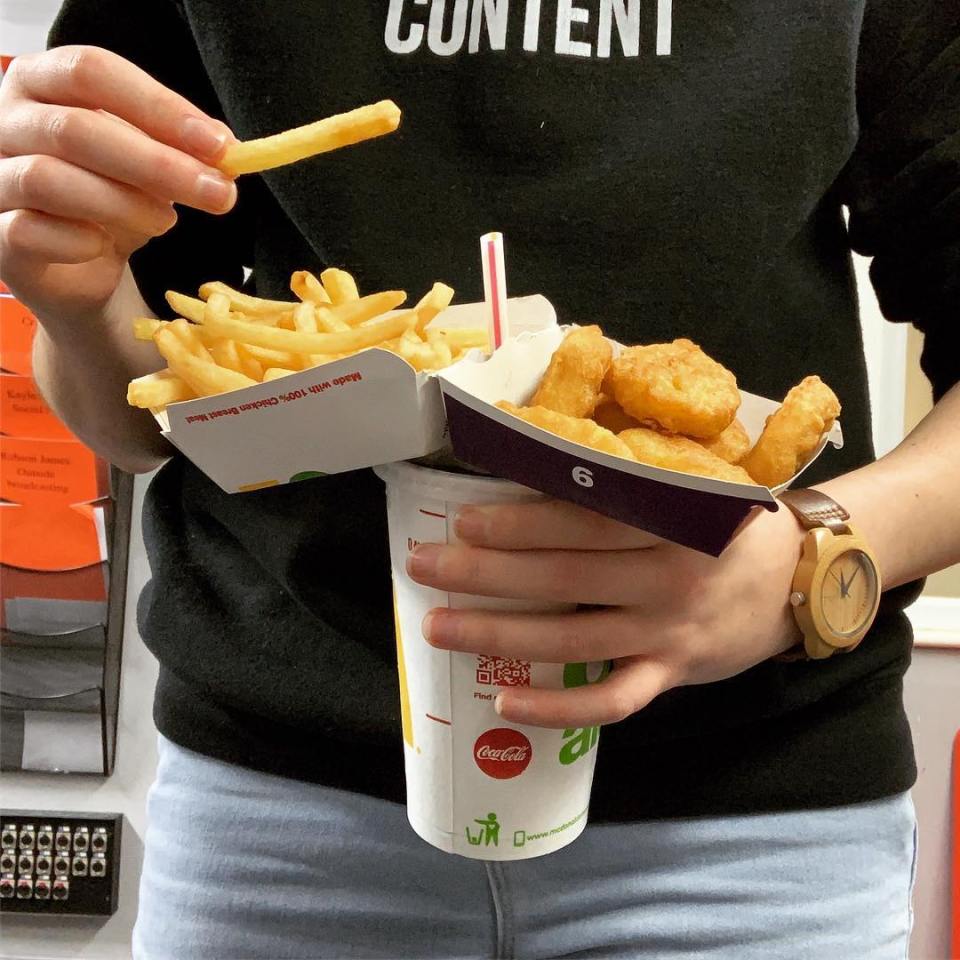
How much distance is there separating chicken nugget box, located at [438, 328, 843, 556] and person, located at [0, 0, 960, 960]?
0.26m

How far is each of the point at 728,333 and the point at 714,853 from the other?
0.42 metres

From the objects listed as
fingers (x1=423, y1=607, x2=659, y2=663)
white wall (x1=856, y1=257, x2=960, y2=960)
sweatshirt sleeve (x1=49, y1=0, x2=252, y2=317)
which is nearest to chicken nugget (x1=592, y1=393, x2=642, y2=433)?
fingers (x1=423, y1=607, x2=659, y2=663)

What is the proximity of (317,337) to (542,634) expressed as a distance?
0.22 metres

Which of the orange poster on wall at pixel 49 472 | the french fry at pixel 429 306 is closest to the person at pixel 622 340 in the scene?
the french fry at pixel 429 306

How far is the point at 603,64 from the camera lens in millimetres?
799

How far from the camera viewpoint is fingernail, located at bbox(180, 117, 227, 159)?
54 cm

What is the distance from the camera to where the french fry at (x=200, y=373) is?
54cm

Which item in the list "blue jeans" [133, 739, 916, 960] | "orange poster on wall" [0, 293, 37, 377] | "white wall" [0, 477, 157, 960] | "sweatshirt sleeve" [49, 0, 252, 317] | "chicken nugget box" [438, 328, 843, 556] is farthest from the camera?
"white wall" [0, 477, 157, 960]

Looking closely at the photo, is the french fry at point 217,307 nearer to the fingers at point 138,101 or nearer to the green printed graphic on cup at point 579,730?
the fingers at point 138,101

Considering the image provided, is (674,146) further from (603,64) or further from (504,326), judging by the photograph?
(504,326)

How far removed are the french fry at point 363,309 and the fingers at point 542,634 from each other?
0.19 m

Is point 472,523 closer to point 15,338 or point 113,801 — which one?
point 15,338

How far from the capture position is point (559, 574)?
0.54 m

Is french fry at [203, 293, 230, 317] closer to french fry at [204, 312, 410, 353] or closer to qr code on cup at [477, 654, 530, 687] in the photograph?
french fry at [204, 312, 410, 353]
